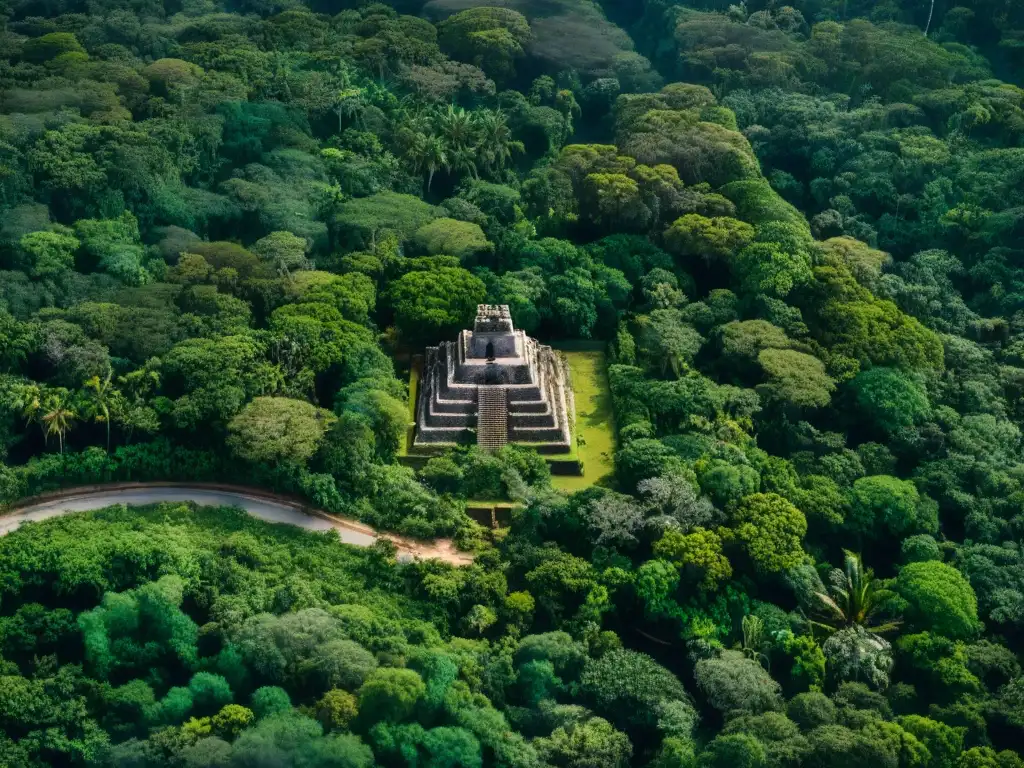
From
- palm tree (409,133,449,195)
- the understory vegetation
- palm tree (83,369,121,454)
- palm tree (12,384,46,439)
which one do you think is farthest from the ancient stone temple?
palm tree (409,133,449,195)

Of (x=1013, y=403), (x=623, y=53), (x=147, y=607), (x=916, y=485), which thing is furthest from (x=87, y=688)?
(x=623, y=53)

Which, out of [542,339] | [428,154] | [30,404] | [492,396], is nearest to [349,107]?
[428,154]

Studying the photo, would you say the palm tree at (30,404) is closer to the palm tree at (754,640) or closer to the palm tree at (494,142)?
the palm tree at (754,640)

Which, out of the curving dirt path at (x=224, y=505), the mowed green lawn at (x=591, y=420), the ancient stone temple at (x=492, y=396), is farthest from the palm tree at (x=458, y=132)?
the curving dirt path at (x=224, y=505)

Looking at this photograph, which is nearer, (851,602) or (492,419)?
(851,602)

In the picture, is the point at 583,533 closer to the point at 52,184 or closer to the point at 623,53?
the point at 52,184

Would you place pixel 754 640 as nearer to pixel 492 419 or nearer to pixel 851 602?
pixel 851 602
